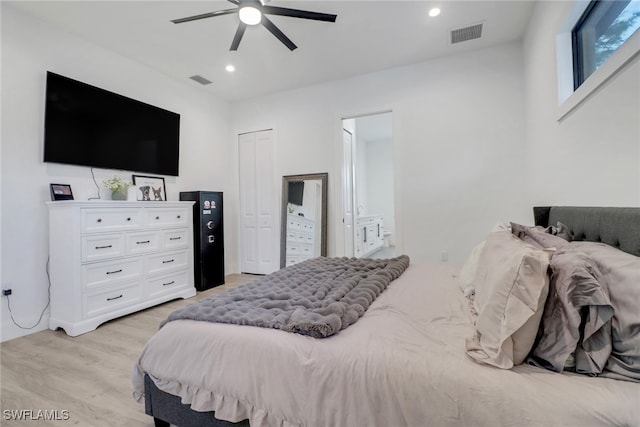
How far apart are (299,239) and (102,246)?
97.7 inches

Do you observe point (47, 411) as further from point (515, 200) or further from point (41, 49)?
point (515, 200)

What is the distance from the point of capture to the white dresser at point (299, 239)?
4383mm

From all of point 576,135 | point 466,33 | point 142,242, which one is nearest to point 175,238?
point 142,242

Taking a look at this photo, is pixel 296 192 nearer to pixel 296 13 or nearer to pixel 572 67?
pixel 296 13

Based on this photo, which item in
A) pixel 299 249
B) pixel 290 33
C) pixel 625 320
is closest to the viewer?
pixel 625 320

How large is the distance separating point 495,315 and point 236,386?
1004 millimetres

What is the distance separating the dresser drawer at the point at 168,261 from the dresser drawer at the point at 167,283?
9cm

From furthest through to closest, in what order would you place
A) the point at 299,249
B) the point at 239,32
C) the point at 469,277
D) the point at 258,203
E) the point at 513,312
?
1. the point at 258,203
2. the point at 299,249
3. the point at 239,32
4. the point at 469,277
5. the point at 513,312

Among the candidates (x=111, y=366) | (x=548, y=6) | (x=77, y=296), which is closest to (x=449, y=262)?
(x=548, y=6)

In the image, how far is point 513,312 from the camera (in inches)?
35.9

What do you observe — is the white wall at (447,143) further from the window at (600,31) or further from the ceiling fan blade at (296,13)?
the ceiling fan blade at (296,13)

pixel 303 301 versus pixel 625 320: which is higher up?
pixel 625 320

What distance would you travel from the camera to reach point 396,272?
2057 millimetres

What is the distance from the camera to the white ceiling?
267cm
